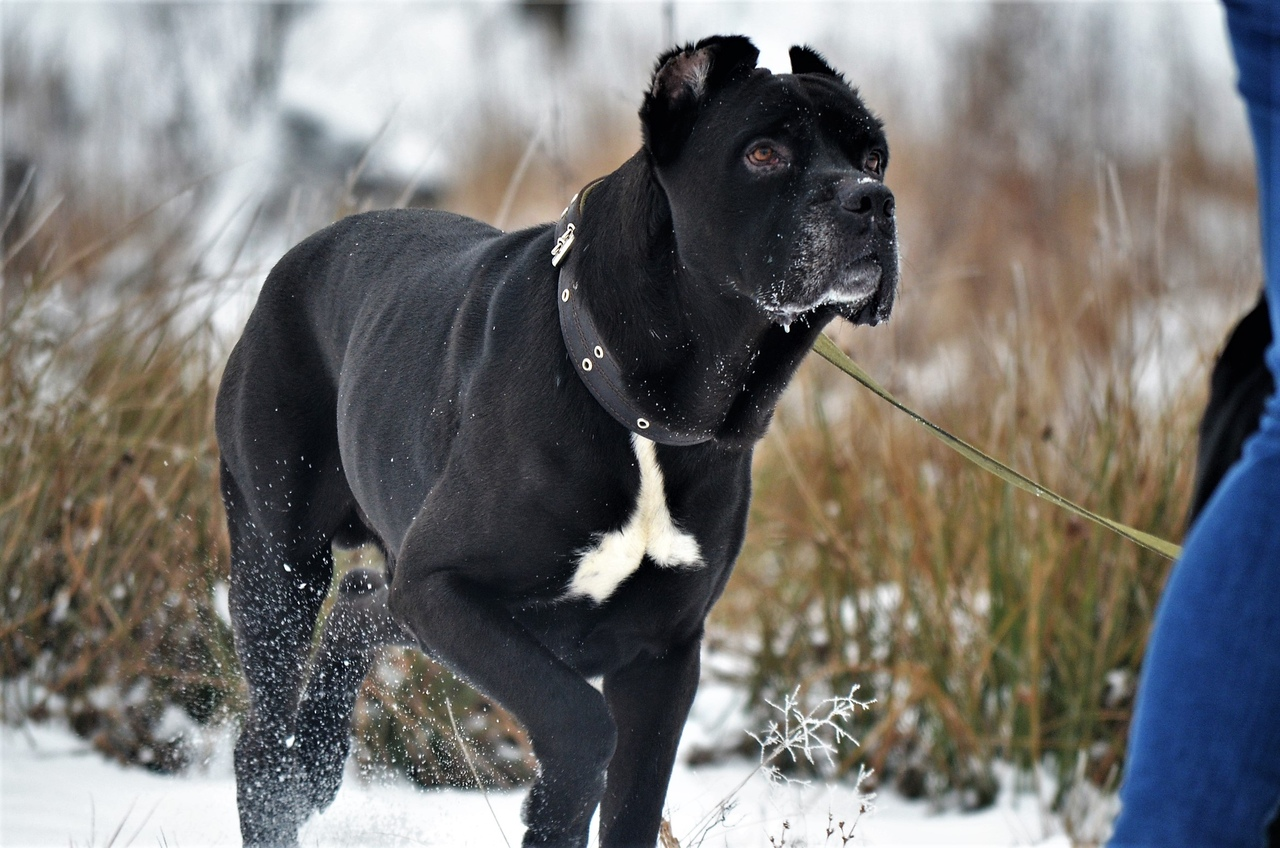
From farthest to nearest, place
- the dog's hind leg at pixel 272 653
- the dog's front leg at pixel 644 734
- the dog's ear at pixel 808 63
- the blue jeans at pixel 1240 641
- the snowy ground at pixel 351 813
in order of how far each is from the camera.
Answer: the snowy ground at pixel 351 813
the dog's hind leg at pixel 272 653
the dog's ear at pixel 808 63
the dog's front leg at pixel 644 734
the blue jeans at pixel 1240 641

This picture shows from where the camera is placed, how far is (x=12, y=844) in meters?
3.13

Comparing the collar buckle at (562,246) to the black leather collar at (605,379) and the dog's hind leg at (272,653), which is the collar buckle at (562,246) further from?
the dog's hind leg at (272,653)

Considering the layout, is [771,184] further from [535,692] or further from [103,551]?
[103,551]

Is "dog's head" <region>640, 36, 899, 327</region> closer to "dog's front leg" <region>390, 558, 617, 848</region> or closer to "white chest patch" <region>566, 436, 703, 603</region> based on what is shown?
"white chest patch" <region>566, 436, 703, 603</region>

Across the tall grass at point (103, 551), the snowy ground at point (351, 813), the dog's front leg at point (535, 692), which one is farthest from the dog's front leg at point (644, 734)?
the tall grass at point (103, 551)

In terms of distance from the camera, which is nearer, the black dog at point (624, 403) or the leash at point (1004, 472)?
the leash at point (1004, 472)

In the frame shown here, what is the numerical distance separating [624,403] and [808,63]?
859mm

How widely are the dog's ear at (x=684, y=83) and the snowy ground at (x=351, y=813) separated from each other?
146 centimetres

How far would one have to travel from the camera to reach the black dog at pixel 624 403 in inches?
94.3

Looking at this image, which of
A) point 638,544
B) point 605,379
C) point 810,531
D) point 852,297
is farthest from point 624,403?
point 810,531

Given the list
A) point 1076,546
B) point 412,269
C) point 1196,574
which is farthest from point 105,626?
point 1196,574

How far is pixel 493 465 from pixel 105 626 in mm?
2010

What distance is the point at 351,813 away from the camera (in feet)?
11.7

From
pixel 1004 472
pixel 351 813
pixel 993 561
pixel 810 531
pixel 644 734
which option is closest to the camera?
pixel 1004 472
